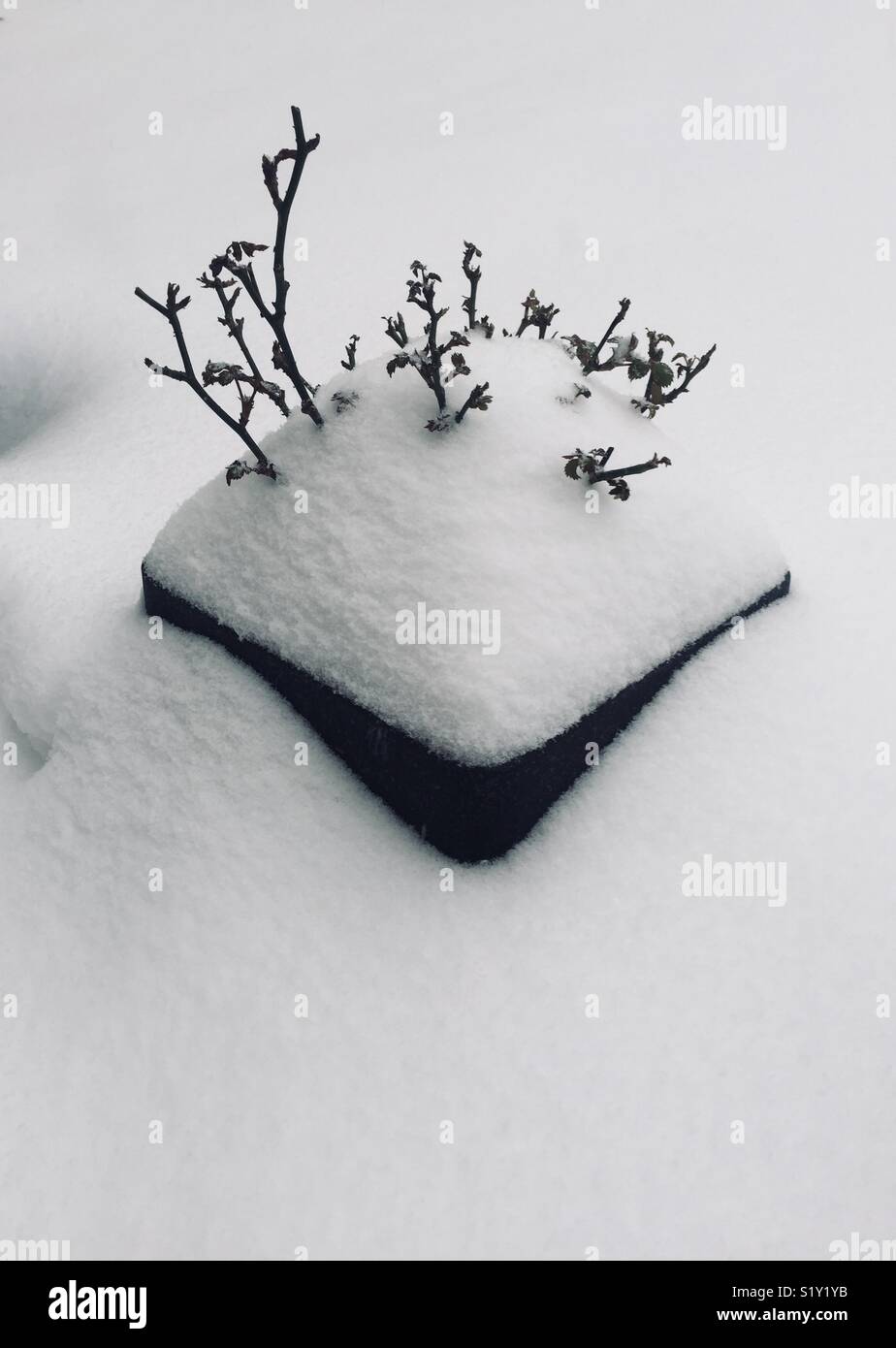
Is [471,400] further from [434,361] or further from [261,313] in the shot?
[261,313]

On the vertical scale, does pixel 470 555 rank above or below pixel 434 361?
below

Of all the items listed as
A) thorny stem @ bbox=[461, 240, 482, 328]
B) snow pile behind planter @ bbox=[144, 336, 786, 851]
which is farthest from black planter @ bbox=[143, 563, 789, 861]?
thorny stem @ bbox=[461, 240, 482, 328]

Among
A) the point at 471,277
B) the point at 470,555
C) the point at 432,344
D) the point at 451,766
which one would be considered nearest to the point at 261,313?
the point at 432,344

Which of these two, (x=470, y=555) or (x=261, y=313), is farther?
(x=261, y=313)

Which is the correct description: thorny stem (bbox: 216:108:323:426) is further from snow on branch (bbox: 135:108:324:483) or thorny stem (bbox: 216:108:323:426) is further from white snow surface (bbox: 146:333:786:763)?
white snow surface (bbox: 146:333:786:763)

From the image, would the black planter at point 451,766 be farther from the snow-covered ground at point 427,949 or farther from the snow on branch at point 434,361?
the snow on branch at point 434,361

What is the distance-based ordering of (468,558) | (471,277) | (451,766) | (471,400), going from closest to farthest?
1. (451,766)
2. (468,558)
3. (471,400)
4. (471,277)

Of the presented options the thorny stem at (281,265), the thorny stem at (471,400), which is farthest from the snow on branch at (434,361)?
the thorny stem at (281,265)

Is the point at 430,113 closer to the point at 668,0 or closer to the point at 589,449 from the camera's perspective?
the point at 668,0
